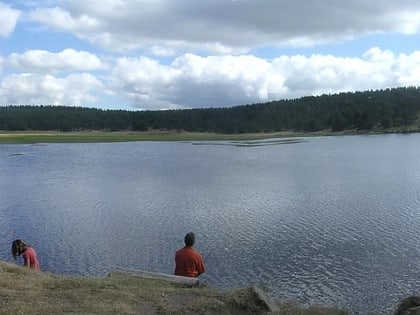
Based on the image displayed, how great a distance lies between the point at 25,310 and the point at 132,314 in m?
1.74

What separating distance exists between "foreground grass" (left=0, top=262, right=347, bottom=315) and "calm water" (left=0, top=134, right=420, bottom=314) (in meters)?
4.86

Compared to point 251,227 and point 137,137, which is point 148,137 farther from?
point 251,227

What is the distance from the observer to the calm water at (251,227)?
15648mm

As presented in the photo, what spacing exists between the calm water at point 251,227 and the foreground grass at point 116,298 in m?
4.86

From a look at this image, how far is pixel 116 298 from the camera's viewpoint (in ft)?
31.0

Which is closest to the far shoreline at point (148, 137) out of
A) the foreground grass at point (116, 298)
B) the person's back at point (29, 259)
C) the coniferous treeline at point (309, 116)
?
the coniferous treeline at point (309, 116)

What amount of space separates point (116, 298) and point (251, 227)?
533 inches

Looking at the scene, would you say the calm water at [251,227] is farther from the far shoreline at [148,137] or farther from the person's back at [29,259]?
the far shoreline at [148,137]

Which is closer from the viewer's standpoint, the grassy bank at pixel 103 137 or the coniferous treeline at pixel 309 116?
the grassy bank at pixel 103 137

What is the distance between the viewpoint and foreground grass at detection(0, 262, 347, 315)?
8633mm

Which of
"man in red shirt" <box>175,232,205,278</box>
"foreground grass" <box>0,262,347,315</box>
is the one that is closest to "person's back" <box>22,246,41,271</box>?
"foreground grass" <box>0,262,347,315</box>

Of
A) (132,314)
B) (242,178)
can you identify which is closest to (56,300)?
(132,314)

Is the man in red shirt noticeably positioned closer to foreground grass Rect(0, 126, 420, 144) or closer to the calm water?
the calm water

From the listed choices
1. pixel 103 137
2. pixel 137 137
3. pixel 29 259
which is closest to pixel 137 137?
pixel 137 137
